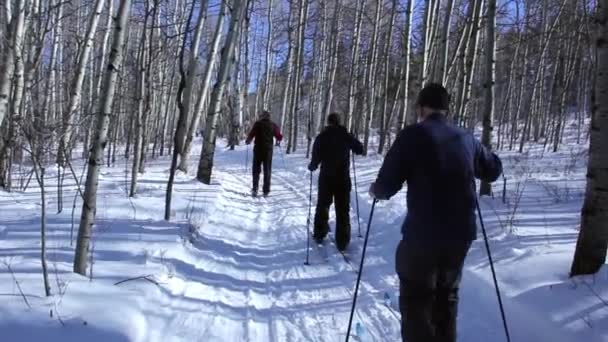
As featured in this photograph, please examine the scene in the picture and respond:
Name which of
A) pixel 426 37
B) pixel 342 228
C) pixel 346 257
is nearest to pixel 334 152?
pixel 342 228

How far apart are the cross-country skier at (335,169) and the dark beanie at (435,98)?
3.56 meters

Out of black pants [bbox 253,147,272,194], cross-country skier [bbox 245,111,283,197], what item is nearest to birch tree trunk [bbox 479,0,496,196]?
cross-country skier [bbox 245,111,283,197]

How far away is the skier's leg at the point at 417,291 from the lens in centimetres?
287

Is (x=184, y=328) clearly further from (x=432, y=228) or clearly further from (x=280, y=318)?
(x=432, y=228)

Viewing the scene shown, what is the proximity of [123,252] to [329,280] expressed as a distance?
→ 2.39 meters

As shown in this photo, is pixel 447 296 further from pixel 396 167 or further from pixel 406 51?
pixel 406 51

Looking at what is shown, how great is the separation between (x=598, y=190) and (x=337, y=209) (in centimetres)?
347

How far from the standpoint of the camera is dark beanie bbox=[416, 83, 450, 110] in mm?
2980

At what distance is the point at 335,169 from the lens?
22.3ft

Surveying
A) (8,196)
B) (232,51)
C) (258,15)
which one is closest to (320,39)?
(258,15)

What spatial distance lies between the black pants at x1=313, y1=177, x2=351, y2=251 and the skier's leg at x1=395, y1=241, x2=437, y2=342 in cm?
359

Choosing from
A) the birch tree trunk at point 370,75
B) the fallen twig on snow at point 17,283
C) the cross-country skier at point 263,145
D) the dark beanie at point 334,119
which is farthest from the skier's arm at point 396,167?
the birch tree trunk at point 370,75

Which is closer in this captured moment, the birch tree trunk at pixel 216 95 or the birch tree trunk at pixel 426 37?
the birch tree trunk at pixel 216 95

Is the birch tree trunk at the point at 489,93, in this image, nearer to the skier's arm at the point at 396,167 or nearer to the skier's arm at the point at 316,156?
the skier's arm at the point at 316,156
